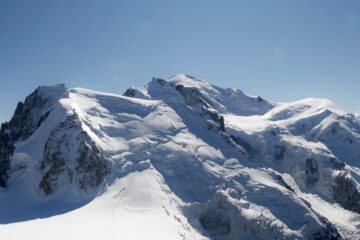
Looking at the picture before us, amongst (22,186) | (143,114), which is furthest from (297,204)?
(22,186)

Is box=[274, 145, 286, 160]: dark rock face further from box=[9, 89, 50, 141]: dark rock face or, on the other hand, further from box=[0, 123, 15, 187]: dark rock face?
box=[0, 123, 15, 187]: dark rock face

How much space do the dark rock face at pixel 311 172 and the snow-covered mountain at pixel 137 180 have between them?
7.43 m

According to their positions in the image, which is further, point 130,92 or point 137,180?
point 130,92

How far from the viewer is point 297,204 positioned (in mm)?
43312

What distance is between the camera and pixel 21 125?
171 ft

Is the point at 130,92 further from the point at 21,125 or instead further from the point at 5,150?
the point at 5,150

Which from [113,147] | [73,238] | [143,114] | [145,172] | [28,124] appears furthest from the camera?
[143,114]

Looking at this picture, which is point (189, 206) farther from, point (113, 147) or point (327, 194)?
point (327, 194)

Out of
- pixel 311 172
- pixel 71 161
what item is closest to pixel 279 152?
pixel 311 172

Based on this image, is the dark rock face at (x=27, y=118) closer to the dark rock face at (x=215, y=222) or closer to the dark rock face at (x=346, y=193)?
the dark rock face at (x=215, y=222)

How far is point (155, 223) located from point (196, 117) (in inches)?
1400

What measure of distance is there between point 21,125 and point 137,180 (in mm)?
27029

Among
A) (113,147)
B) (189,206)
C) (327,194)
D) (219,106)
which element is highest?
(219,106)

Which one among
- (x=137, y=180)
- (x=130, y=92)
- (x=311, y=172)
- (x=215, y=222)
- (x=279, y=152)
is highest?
(x=130, y=92)
